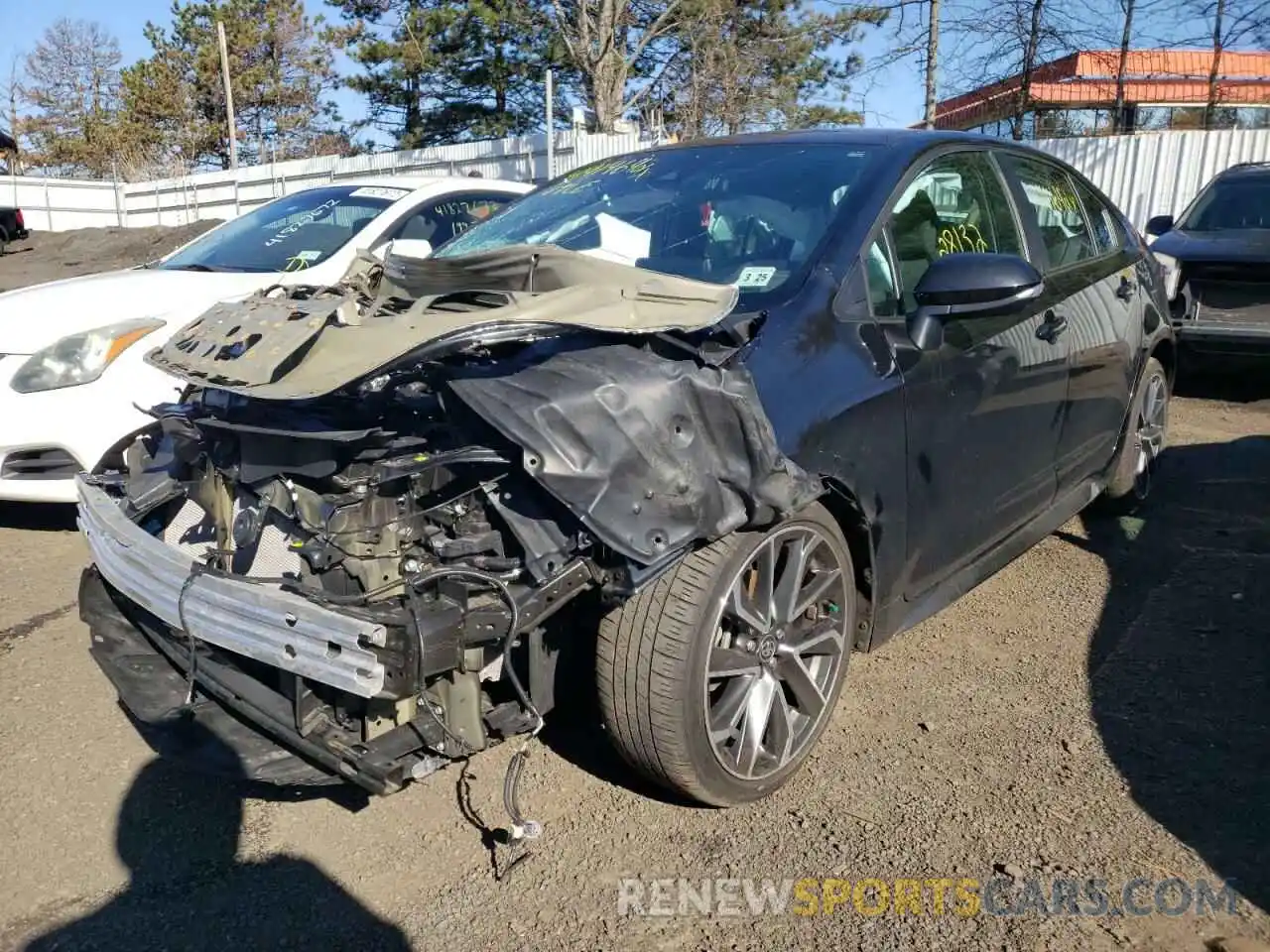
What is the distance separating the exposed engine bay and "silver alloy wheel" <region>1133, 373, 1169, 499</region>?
304cm

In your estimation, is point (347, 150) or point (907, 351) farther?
point (347, 150)

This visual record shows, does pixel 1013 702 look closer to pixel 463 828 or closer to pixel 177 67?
pixel 463 828

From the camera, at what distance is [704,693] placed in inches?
97.4

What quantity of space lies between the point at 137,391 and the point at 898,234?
3330mm

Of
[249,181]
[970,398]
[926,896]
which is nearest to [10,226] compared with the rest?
[249,181]

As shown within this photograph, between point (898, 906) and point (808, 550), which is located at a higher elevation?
point (808, 550)

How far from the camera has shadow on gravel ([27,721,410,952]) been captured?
2.28 metres

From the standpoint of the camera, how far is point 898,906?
2.38 m

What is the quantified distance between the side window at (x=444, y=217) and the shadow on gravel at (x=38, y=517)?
7.40 ft

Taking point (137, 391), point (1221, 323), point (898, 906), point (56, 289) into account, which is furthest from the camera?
point (1221, 323)

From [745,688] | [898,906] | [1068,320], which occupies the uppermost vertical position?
[1068,320]

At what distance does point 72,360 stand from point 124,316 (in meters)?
0.38

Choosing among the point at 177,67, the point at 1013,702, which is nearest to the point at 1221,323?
the point at 1013,702

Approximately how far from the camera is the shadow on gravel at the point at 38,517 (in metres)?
5.01
